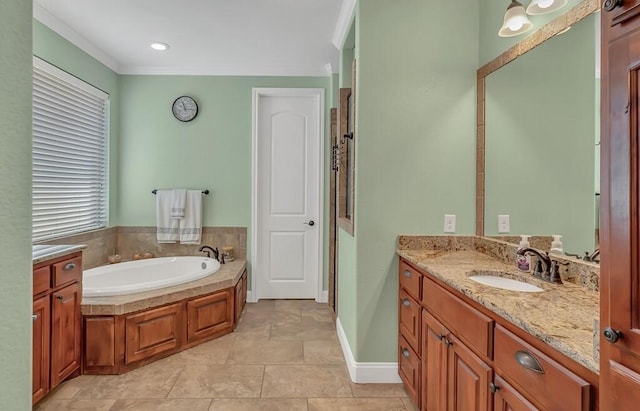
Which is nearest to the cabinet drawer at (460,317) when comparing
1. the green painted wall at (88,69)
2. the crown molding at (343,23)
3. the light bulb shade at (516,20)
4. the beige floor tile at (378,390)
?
the beige floor tile at (378,390)

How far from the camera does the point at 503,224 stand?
208cm

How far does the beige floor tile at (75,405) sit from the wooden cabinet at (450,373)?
1855 mm

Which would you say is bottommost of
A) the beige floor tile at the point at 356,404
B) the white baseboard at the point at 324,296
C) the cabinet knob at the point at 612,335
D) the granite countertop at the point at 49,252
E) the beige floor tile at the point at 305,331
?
the beige floor tile at the point at 356,404

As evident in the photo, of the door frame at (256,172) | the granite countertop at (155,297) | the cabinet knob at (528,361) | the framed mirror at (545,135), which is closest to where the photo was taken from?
the cabinet knob at (528,361)

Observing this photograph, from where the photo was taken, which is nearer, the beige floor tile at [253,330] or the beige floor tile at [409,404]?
the beige floor tile at [409,404]

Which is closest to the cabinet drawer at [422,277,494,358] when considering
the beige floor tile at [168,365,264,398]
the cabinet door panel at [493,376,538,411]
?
the cabinet door panel at [493,376,538,411]

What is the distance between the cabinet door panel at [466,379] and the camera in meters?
1.24

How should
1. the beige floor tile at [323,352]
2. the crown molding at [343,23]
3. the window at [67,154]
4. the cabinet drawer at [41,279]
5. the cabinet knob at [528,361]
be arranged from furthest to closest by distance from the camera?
the window at [67,154], the beige floor tile at [323,352], the crown molding at [343,23], the cabinet drawer at [41,279], the cabinet knob at [528,361]

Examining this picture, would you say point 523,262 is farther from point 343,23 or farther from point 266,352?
point 343,23

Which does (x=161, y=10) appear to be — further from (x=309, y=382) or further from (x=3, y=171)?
(x=309, y=382)

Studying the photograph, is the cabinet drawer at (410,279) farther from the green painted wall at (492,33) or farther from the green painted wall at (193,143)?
the green painted wall at (193,143)

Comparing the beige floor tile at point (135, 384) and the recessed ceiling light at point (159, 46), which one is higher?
the recessed ceiling light at point (159, 46)

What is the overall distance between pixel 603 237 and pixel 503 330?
590 millimetres

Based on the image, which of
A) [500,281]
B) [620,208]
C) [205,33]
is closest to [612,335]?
[620,208]
